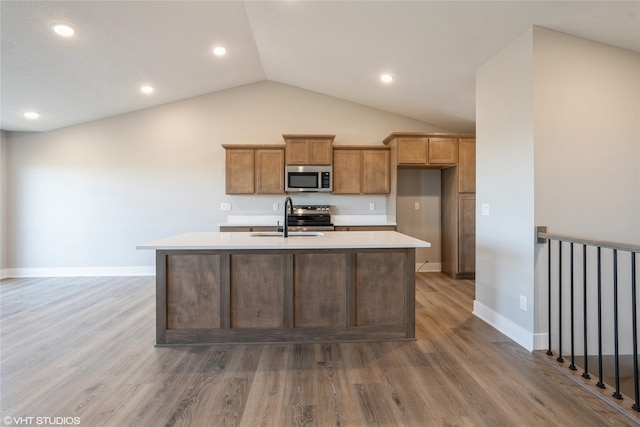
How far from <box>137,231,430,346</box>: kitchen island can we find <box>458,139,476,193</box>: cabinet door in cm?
260

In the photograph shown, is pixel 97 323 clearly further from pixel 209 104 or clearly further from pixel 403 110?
pixel 403 110

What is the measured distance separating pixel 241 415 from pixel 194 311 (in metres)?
1.08

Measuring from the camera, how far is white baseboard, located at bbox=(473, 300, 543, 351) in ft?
7.84

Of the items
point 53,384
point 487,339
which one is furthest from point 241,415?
point 487,339

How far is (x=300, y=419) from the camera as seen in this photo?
1.59 metres

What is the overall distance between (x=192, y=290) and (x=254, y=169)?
262cm

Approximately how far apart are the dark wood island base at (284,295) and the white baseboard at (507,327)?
89 centimetres

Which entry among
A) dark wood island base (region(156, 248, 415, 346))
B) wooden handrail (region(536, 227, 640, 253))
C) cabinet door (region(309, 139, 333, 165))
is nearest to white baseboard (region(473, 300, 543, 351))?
wooden handrail (region(536, 227, 640, 253))

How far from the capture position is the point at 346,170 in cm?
480

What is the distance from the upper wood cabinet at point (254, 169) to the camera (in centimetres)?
469

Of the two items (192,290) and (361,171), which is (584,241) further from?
(361,171)

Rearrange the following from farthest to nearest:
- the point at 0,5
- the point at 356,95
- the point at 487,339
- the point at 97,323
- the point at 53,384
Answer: the point at 356,95
the point at 97,323
the point at 487,339
the point at 0,5
the point at 53,384

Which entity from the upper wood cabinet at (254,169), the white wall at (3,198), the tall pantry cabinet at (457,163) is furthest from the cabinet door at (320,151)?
the white wall at (3,198)

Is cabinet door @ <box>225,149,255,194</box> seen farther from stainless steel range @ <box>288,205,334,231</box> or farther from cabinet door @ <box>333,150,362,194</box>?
cabinet door @ <box>333,150,362,194</box>
